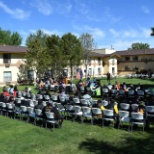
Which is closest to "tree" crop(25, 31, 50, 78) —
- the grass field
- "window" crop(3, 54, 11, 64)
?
"window" crop(3, 54, 11, 64)

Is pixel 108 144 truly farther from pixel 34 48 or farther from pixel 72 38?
pixel 72 38

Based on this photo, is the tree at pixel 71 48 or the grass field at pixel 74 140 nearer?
the grass field at pixel 74 140

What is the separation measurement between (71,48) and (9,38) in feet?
138

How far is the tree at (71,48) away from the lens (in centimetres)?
4347

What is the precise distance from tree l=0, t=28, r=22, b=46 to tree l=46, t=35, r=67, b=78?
130 feet

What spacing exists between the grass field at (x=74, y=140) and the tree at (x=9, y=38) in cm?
6952

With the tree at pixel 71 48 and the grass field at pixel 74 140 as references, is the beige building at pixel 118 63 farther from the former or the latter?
the grass field at pixel 74 140

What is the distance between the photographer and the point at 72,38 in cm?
4447

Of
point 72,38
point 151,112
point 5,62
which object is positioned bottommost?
point 151,112

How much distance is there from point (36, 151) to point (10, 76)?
107ft

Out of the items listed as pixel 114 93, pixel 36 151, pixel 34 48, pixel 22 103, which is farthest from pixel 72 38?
pixel 36 151

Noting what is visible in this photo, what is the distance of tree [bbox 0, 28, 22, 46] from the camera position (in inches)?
3091

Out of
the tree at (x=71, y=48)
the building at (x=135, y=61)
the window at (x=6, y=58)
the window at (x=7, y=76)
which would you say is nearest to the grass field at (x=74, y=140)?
the window at (x=7, y=76)

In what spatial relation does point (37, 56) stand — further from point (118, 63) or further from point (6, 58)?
point (118, 63)
